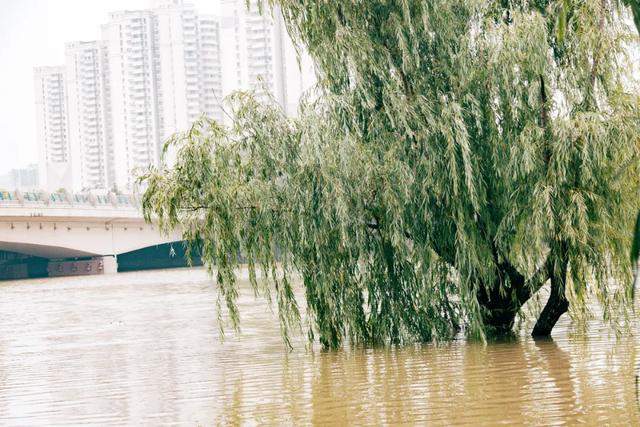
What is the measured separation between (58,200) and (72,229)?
11.3ft

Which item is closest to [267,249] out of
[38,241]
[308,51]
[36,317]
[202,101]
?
[308,51]

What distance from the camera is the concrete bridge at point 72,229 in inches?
1970

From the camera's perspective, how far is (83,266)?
64.2 m

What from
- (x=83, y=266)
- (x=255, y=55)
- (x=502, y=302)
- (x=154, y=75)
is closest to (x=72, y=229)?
(x=83, y=266)

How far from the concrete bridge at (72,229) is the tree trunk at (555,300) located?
116 feet

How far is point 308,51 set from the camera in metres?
13.0

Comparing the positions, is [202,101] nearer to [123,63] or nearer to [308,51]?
[123,63]

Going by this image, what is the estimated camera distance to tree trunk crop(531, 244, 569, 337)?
1215 cm

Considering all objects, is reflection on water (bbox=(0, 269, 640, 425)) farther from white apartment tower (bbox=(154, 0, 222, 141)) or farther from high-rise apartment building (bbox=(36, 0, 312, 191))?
white apartment tower (bbox=(154, 0, 222, 141))

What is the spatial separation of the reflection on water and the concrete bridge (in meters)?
32.6

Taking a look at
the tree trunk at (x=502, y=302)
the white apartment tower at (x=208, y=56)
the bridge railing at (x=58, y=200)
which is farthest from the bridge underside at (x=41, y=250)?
the white apartment tower at (x=208, y=56)

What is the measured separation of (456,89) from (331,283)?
9.46 feet

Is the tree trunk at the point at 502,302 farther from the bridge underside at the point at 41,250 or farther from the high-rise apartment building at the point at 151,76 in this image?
the high-rise apartment building at the point at 151,76

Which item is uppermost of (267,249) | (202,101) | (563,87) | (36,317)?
(202,101)
